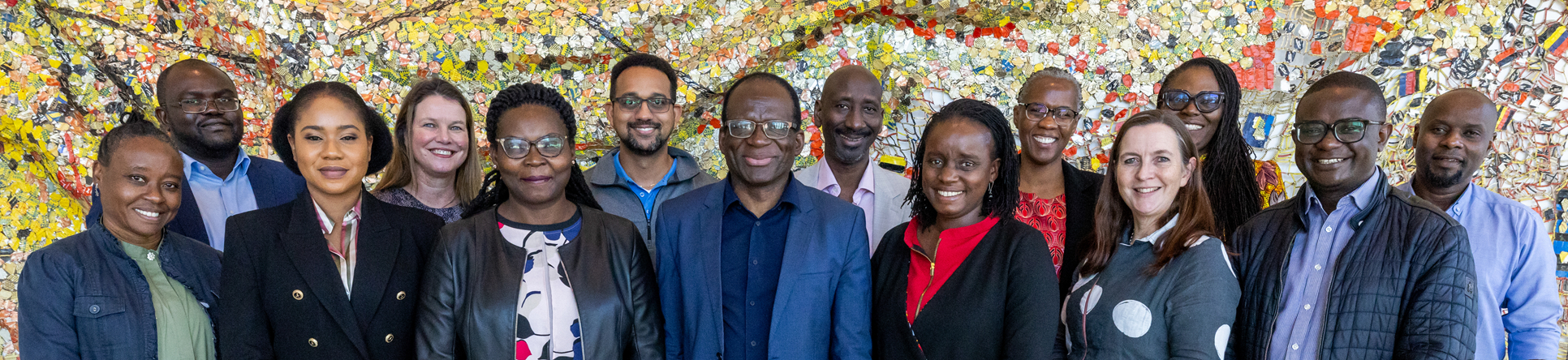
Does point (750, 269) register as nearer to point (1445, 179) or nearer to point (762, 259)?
point (762, 259)

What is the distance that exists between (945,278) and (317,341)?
180 centimetres

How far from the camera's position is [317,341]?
2664 millimetres

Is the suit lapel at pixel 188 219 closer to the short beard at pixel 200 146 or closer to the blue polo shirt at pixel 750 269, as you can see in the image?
the short beard at pixel 200 146

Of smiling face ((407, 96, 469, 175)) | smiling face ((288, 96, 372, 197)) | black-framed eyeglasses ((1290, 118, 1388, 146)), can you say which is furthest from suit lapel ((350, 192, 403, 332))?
black-framed eyeglasses ((1290, 118, 1388, 146))

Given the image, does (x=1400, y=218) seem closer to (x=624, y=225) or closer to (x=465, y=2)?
(x=624, y=225)

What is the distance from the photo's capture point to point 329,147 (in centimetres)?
280

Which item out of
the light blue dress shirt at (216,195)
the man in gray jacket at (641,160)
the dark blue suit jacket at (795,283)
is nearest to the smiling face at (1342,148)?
the dark blue suit jacket at (795,283)

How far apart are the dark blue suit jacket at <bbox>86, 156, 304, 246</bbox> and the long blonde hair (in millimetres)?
353

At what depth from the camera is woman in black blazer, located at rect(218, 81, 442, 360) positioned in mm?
2666

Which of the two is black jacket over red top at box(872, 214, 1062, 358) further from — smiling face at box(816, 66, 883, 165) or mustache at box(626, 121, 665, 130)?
mustache at box(626, 121, 665, 130)

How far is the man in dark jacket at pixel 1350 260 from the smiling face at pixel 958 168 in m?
0.85

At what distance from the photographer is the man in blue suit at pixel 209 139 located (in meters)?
3.62

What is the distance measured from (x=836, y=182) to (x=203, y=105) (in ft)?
8.28

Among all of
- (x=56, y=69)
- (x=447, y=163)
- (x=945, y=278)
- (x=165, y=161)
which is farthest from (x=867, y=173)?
(x=56, y=69)
